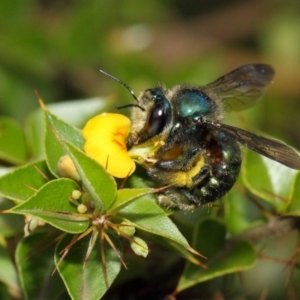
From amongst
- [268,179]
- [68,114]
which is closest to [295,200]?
[268,179]

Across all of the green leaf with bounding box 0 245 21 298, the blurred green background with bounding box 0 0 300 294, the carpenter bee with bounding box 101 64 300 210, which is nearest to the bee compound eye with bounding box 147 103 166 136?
the carpenter bee with bounding box 101 64 300 210

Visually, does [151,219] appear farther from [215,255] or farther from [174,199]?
[215,255]

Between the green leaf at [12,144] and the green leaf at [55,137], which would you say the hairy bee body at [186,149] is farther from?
the green leaf at [12,144]

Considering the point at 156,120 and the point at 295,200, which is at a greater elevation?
the point at 156,120

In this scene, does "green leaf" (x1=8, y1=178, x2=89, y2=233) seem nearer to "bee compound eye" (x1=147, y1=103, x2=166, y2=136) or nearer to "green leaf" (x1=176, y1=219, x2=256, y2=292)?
"bee compound eye" (x1=147, y1=103, x2=166, y2=136)

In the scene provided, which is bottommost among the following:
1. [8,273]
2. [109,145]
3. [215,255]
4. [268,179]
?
[8,273]

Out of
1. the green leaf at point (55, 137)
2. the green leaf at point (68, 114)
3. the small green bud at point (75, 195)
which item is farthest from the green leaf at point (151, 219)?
the green leaf at point (68, 114)
